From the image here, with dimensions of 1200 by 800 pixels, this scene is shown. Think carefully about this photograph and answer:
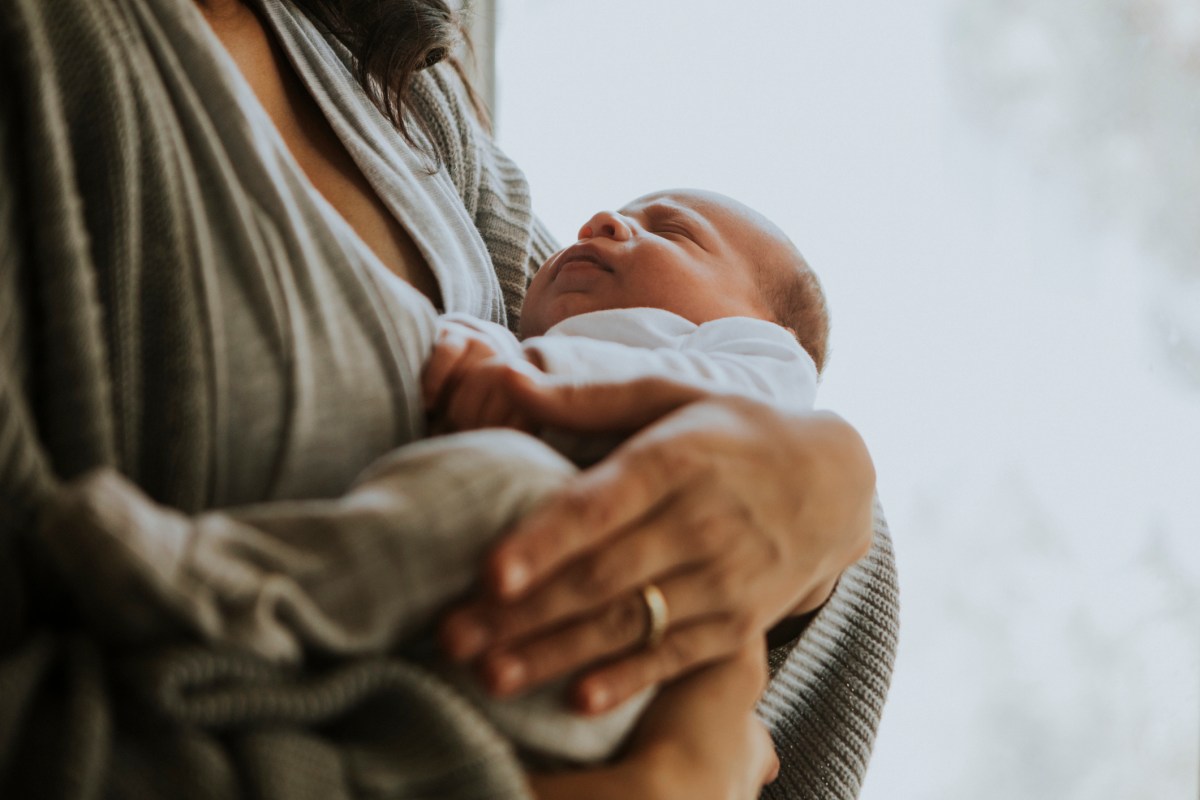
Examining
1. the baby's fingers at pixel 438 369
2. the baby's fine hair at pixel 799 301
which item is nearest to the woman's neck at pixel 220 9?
the baby's fingers at pixel 438 369

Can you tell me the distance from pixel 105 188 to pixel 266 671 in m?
0.28

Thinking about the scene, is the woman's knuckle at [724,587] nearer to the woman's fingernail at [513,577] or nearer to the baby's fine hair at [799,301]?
the woman's fingernail at [513,577]

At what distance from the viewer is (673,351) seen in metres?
0.78

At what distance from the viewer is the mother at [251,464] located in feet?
1.40

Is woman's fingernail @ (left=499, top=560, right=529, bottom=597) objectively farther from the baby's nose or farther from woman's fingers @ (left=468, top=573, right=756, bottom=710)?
the baby's nose

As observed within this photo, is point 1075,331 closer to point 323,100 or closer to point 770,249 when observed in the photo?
point 770,249

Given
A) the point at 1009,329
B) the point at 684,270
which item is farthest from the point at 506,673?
the point at 1009,329

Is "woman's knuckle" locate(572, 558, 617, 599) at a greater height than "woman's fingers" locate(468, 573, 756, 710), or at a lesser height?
greater

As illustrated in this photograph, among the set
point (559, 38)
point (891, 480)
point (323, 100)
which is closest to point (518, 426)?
point (323, 100)

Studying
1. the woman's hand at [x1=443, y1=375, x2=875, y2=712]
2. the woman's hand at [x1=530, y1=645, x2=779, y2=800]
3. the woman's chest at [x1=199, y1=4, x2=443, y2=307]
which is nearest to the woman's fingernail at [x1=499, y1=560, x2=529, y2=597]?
the woman's hand at [x1=443, y1=375, x2=875, y2=712]

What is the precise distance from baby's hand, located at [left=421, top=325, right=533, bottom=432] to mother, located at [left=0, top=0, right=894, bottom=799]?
0.08 feet

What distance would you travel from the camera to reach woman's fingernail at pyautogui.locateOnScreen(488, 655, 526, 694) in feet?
1.57

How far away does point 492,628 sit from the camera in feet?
1.57

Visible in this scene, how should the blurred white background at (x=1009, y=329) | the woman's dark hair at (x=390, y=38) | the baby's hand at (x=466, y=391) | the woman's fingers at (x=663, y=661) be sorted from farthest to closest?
1. the blurred white background at (x=1009, y=329)
2. the woman's dark hair at (x=390, y=38)
3. the baby's hand at (x=466, y=391)
4. the woman's fingers at (x=663, y=661)
